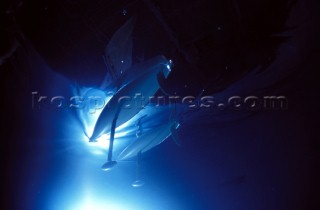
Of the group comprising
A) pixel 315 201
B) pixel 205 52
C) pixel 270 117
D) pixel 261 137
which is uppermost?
pixel 205 52

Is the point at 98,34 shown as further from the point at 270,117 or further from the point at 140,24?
the point at 270,117

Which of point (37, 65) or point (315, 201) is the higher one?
point (37, 65)


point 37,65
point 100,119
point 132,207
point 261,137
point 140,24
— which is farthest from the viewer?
point 261,137

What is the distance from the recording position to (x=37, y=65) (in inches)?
128

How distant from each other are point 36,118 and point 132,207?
2129 millimetres

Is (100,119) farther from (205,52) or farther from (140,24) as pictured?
(205,52)

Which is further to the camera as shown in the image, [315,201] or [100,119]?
[315,201]

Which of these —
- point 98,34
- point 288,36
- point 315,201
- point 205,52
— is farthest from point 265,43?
point 315,201

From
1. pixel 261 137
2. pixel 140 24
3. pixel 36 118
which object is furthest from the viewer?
pixel 261 137

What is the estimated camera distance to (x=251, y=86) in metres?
4.05

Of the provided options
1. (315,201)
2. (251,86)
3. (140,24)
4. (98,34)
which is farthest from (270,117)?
(98,34)

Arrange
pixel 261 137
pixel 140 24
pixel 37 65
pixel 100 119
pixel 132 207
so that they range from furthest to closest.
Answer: pixel 261 137 → pixel 132 207 → pixel 37 65 → pixel 140 24 → pixel 100 119

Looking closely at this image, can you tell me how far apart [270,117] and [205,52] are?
6.47ft

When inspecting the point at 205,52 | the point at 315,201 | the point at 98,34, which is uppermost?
the point at 98,34
